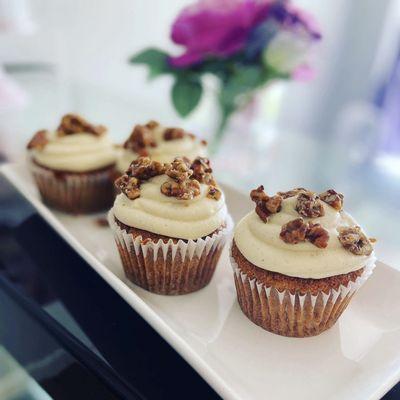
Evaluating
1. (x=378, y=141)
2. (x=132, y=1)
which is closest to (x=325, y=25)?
(x=378, y=141)

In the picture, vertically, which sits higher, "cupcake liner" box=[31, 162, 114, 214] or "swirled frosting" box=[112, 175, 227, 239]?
"swirled frosting" box=[112, 175, 227, 239]

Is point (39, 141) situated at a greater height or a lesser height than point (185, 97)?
lesser

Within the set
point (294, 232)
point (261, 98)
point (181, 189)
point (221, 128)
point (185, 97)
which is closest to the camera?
point (294, 232)

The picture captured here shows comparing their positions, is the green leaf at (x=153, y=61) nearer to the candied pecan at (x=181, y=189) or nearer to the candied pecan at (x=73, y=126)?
the candied pecan at (x=73, y=126)

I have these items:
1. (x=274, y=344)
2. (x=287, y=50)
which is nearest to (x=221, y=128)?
(x=287, y=50)

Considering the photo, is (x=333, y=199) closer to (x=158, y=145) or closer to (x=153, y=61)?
(x=158, y=145)

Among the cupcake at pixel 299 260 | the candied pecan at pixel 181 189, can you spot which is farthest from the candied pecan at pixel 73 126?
the cupcake at pixel 299 260

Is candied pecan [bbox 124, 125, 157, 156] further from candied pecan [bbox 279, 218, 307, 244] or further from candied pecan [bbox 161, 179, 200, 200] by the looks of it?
candied pecan [bbox 279, 218, 307, 244]

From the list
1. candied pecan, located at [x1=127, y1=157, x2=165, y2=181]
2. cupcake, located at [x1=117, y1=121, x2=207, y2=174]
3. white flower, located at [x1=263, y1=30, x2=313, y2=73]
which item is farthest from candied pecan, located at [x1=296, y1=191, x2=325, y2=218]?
white flower, located at [x1=263, y1=30, x2=313, y2=73]
